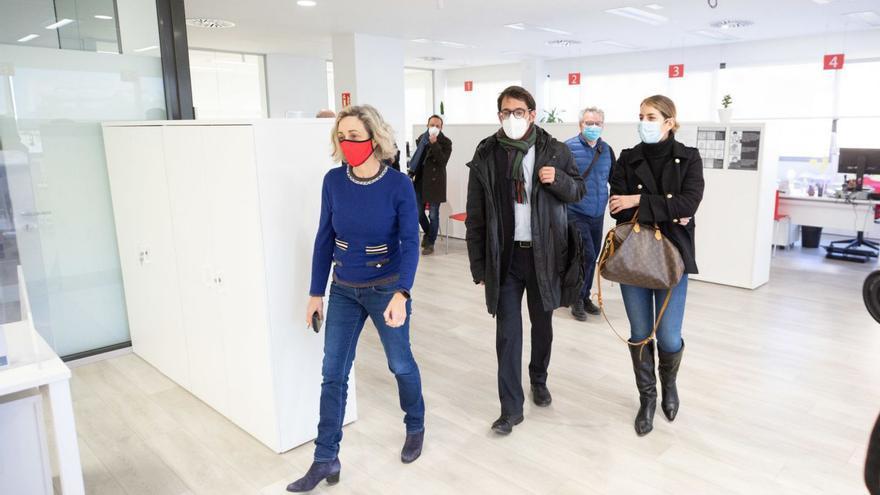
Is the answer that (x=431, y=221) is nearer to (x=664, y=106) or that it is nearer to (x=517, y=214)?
(x=517, y=214)

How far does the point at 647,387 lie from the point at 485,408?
844 millimetres

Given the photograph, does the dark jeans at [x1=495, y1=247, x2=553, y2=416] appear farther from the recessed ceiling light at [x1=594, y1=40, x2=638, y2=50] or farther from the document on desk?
the recessed ceiling light at [x1=594, y1=40, x2=638, y2=50]

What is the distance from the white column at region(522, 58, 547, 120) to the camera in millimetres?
13875

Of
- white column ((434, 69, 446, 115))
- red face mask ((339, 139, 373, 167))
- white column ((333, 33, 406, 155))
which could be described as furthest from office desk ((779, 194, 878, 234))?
white column ((434, 69, 446, 115))

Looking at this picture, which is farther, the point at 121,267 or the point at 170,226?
the point at 121,267

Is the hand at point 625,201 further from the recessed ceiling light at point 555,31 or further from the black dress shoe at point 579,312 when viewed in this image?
the recessed ceiling light at point 555,31

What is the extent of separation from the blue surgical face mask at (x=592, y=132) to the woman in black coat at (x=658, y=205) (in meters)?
1.52

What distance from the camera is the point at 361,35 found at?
9344 millimetres

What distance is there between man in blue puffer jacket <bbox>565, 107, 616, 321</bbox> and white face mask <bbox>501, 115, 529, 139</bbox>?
1.76m

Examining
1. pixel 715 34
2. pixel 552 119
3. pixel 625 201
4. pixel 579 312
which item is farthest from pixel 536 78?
pixel 625 201

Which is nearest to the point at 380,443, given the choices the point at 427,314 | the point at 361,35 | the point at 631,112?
the point at 427,314

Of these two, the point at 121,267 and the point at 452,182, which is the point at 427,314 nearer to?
the point at 121,267

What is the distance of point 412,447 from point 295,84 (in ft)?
35.9

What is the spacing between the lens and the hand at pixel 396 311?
94.2 inches
